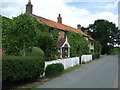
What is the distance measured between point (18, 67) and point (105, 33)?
70086 millimetres

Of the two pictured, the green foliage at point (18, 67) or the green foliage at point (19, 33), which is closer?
the green foliage at point (18, 67)

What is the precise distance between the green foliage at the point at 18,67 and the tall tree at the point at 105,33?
6645 cm

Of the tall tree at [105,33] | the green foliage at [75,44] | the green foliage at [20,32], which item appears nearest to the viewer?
the green foliage at [20,32]

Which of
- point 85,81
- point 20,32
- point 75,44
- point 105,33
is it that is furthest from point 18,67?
point 105,33

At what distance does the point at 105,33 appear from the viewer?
75438 millimetres

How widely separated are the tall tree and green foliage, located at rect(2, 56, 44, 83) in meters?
66.5

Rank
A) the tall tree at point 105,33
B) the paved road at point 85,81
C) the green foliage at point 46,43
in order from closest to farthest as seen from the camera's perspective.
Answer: the paved road at point 85,81 < the green foliage at point 46,43 < the tall tree at point 105,33

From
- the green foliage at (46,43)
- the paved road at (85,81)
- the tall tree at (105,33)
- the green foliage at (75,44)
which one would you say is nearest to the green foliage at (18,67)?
the paved road at (85,81)

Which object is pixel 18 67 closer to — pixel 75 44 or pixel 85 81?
pixel 85 81

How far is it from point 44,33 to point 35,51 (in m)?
3.81

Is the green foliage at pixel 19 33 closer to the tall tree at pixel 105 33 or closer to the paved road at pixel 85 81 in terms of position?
the paved road at pixel 85 81

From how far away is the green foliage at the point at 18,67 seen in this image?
808 cm

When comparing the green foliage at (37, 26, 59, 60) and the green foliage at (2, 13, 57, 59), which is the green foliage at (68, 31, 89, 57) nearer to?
the green foliage at (37, 26, 59, 60)

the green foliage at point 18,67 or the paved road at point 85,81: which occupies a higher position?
the green foliage at point 18,67
